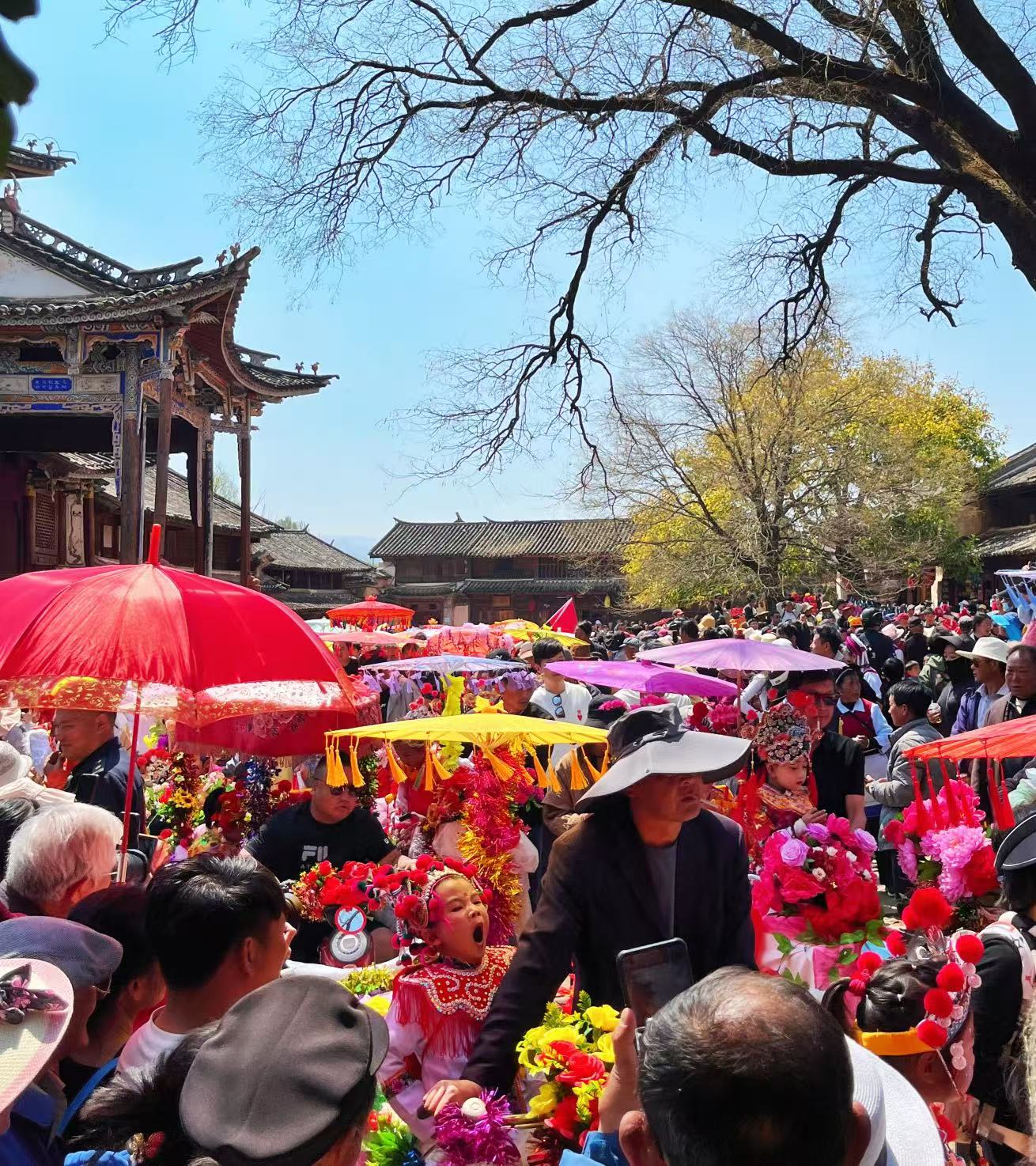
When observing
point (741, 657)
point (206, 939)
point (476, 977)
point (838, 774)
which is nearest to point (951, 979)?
point (476, 977)

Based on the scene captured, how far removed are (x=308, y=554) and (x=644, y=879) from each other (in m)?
38.5

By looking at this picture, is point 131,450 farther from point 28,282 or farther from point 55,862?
point 55,862

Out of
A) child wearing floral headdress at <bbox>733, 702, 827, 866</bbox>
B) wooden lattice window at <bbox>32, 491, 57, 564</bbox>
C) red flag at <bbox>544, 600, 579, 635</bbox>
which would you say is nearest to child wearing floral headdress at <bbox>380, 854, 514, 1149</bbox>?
child wearing floral headdress at <bbox>733, 702, 827, 866</bbox>

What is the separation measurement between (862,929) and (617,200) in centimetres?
517

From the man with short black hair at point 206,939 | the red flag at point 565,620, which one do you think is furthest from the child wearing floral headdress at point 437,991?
the red flag at point 565,620

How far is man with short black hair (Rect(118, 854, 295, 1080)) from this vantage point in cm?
229

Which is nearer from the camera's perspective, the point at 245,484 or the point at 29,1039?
the point at 29,1039

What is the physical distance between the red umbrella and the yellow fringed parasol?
88 cm

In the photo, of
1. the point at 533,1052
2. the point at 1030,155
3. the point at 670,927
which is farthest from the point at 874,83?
the point at 533,1052

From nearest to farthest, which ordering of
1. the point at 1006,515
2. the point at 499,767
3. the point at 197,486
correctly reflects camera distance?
the point at 499,767
the point at 197,486
the point at 1006,515

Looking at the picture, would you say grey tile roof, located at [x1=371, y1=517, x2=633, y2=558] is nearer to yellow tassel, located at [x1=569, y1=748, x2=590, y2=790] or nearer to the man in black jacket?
yellow tassel, located at [x1=569, y1=748, x2=590, y2=790]

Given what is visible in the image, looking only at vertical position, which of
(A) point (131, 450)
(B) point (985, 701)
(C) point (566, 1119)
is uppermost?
(A) point (131, 450)

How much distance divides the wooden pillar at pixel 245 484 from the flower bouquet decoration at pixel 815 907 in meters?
15.2

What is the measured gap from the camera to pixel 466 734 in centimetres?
479
